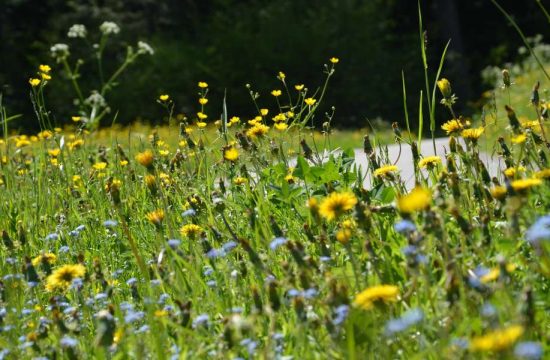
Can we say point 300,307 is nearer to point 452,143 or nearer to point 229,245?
point 229,245

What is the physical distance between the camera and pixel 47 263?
108 inches

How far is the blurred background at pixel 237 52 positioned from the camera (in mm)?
19719

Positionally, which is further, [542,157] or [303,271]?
[542,157]

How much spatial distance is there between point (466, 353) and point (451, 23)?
20.7 meters

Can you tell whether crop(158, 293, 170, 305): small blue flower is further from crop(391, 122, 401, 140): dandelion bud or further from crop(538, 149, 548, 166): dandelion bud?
crop(538, 149, 548, 166): dandelion bud

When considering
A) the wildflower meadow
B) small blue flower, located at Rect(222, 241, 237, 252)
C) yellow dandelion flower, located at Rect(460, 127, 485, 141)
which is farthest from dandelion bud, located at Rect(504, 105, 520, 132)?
small blue flower, located at Rect(222, 241, 237, 252)

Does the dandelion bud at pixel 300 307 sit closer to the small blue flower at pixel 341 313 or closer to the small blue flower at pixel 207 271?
the small blue flower at pixel 341 313

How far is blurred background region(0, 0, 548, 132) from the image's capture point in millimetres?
19719

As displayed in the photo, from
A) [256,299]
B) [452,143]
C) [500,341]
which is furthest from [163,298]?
[500,341]

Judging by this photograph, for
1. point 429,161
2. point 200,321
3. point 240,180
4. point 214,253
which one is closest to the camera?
point 200,321

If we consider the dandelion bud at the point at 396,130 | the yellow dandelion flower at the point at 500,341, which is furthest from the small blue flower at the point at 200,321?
the dandelion bud at the point at 396,130

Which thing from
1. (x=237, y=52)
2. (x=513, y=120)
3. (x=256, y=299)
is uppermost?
(x=513, y=120)

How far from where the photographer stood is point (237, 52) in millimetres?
20203

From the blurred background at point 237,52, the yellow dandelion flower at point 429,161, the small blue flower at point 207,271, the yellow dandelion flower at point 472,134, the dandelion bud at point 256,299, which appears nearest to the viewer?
the dandelion bud at point 256,299
